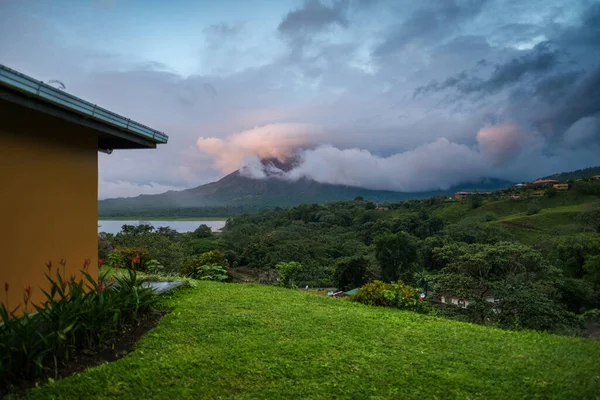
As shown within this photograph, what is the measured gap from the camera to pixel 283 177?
12681 cm

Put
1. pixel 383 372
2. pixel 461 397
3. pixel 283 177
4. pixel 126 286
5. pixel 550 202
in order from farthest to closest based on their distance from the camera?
pixel 283 177, pixel 550 202, pixel 126 286, pixel 383 372, pixel 461 397

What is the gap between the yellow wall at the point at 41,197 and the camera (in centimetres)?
418

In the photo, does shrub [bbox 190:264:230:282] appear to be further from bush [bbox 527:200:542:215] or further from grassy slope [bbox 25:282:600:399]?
bush [bbox 527:200:542:215]

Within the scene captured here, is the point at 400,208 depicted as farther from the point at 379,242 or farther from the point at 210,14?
the point at 210,14

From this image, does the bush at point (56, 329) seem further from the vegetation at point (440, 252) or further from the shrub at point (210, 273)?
the shrub at point (210, 273)

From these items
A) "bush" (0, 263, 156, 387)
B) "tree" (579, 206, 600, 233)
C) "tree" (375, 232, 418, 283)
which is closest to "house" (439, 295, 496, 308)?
"bush" (0, 263, 156, 387)

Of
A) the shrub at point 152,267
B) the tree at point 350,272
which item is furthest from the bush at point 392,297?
the tree at point 350,272

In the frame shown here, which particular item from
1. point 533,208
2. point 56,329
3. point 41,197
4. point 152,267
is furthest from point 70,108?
point 533,208

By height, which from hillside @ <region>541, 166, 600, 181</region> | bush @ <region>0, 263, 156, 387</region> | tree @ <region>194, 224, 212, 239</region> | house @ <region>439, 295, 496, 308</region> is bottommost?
tree @ <region>194, 224, 212, 239</region>

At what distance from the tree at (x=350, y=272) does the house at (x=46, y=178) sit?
22.9m

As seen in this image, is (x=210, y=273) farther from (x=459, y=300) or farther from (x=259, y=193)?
(x=259, y=193)

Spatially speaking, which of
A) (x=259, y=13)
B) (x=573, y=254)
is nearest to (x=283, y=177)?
(x=573, y=254)

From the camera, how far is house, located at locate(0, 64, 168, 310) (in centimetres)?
407

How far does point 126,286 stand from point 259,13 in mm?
10357
